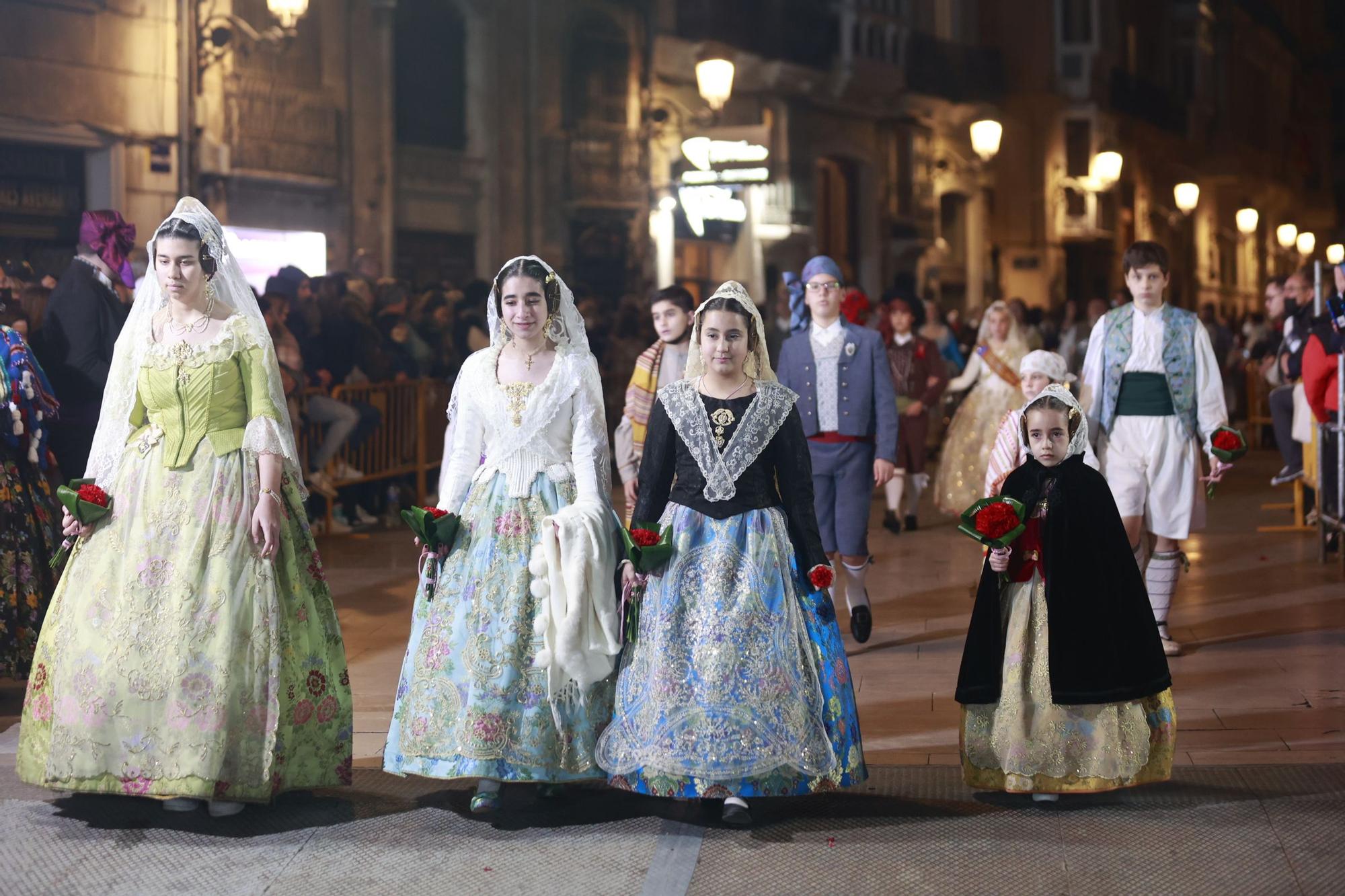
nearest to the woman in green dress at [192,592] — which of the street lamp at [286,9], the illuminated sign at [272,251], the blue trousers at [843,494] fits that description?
the blue trousers at [843,494]

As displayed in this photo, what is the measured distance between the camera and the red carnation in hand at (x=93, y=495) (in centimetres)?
559

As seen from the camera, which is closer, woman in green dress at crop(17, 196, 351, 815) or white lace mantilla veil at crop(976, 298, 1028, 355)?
woman in green dress at crop(17, 196, 351, 815)

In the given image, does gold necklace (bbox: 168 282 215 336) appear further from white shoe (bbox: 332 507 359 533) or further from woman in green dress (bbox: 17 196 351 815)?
white shoe (bbox: 332 507 359 533)

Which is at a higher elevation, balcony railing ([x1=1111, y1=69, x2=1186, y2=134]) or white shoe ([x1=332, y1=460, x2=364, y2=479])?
balcony railing ([x1=1111, y1=69, x2=1186, y2=134])

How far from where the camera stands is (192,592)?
18.1ft

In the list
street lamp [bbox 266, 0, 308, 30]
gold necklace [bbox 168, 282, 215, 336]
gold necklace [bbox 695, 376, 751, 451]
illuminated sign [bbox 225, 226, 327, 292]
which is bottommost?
gold necklace [bbox 695, 376, 751, 451]

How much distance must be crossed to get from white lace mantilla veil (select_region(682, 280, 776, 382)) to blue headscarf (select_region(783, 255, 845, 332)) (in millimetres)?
2622

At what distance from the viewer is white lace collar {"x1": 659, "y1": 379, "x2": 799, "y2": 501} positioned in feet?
18.4

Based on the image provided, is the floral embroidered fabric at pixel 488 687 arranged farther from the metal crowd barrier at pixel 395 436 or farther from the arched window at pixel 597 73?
the arched window at pixel 597 73

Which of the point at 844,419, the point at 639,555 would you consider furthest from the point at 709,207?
the point at 639,555

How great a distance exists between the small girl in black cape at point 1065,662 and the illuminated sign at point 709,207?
14854mm

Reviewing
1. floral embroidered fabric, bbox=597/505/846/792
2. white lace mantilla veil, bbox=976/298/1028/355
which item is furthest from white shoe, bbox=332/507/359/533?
floral embroidered fabric, bbox=597/505/846/792

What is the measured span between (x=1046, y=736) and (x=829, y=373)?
329 centimetres

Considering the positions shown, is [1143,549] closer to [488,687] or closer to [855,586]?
[855,586]
